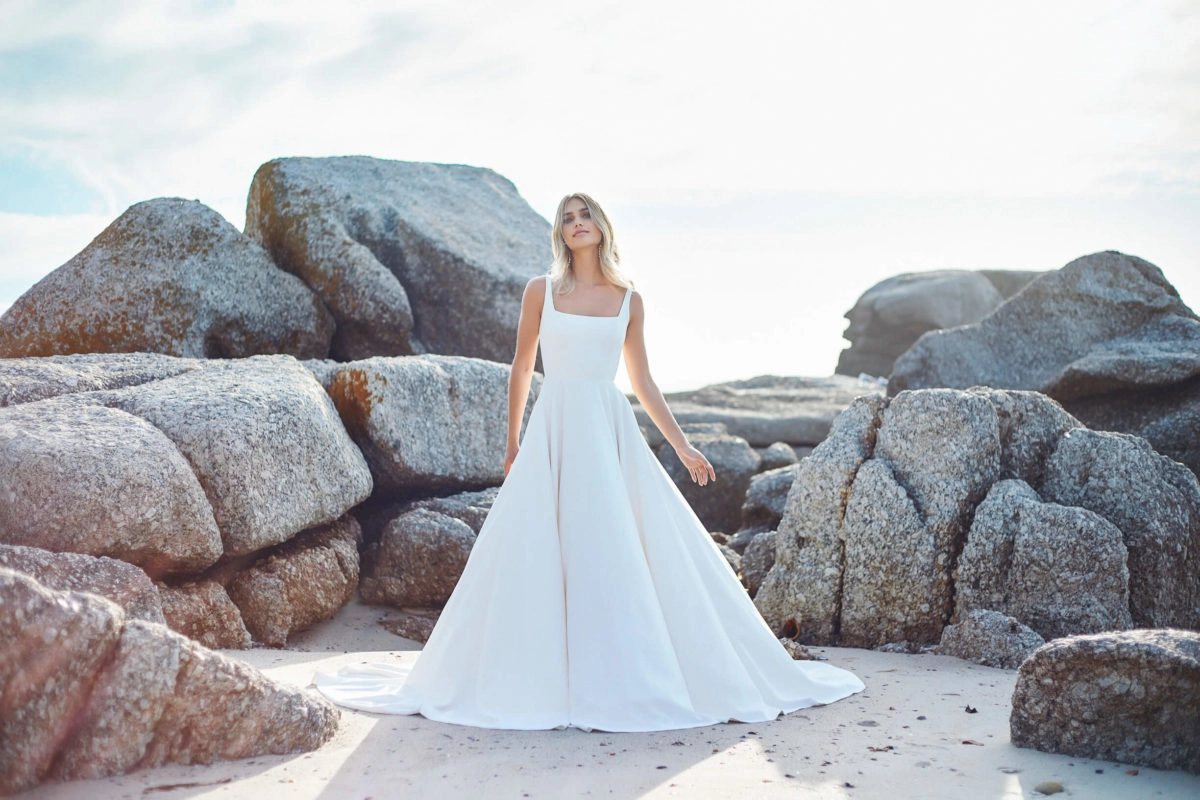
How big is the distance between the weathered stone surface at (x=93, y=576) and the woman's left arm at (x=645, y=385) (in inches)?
120

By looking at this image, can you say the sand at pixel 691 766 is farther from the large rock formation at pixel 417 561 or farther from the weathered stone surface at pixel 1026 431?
the large rock formation at pixel 417 561

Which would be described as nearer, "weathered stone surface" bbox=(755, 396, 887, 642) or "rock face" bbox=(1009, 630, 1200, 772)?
"rock face" bbox=(1009, 630, 1200, 772)

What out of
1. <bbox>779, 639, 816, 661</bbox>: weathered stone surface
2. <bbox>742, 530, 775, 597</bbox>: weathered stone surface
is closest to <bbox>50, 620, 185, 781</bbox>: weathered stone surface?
<bbox>779, 639, 816, 661</bbox>: weathered stone surface

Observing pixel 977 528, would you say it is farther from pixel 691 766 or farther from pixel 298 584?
pixel 298 584

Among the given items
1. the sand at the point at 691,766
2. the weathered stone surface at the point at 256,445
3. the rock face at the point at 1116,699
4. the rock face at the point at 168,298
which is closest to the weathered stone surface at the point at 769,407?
the rock face at the point at 168,298

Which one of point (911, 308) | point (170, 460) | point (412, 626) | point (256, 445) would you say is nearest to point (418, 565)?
point (412, 626)

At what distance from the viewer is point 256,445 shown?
6.47 metres

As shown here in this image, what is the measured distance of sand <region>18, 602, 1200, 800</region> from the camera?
374cm

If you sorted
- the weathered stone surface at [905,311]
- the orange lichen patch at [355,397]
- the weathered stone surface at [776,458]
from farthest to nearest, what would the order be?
the weathered stone surface at [905,311] → the weathered stone surface at [776,458] → the orange lichen patch at [355,397]

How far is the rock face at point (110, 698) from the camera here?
346 cm

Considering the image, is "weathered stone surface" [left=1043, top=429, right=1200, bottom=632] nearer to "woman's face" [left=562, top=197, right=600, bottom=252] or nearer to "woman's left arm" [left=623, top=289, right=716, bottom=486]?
"woman's left arm" [left=623, top=289, right=716, bottom=486]

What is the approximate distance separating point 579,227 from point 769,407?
39.3ft

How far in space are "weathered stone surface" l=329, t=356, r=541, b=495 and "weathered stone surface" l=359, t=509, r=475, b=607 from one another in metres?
0.53

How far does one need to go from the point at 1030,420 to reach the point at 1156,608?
1.52 meters
